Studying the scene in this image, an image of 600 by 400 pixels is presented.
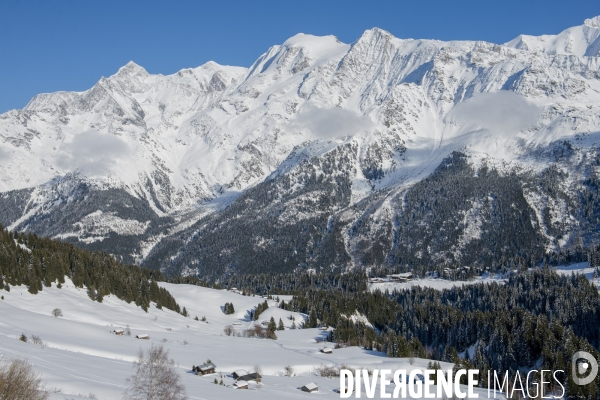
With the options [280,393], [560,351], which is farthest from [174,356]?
[560,351]

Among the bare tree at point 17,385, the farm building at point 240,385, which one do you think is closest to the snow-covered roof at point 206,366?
the farm building at point 240,385

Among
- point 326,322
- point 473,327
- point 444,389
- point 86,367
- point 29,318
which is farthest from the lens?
point 326,322

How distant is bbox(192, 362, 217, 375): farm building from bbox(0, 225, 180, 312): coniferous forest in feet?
176

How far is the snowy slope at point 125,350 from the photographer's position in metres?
54.2

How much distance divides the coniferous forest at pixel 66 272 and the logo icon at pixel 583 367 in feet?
309

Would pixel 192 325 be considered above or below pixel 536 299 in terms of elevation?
below

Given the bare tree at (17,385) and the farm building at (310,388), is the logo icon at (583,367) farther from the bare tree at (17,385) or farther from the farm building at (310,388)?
the bare tree at (17,385)

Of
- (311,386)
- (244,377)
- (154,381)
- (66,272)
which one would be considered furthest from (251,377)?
(66,272)

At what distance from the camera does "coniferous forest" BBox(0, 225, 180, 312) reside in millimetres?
118125

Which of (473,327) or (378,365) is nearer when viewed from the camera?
(378,365)

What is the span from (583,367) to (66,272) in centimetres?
11368

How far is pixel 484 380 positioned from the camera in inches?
3873

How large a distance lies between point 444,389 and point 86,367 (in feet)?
168

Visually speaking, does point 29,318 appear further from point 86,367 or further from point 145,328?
point 86,367
